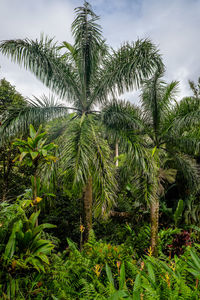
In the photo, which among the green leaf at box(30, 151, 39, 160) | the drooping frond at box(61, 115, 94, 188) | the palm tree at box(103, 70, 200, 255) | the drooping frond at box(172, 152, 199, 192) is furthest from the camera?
the drooping frond at box(172, 152, 199, 192)

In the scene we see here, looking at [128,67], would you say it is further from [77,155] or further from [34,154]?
[34,154]

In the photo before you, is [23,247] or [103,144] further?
[103,144]

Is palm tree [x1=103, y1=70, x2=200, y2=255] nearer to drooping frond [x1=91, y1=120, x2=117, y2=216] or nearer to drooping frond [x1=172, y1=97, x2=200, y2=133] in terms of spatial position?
drooping frond [x1=172, y1=97, x2=200, y2=133]

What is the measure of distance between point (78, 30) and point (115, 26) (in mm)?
1292

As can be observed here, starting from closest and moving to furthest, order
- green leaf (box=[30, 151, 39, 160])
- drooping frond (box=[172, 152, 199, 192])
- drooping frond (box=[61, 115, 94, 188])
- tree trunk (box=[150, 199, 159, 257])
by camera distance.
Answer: green leaf (box=[30, 151, 39, 160])
drooping frond (box=[61, 115, 94, 188])
tree trunk (box=[150, 199, 159, 257])
drooping frond (box=[172, 152, 199, 192])

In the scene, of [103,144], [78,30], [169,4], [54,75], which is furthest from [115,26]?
[103,144]

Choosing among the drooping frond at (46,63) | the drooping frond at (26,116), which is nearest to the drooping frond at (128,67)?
the drooping frond at (46,63)

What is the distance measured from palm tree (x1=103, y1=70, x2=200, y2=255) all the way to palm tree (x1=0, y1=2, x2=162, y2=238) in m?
0.61

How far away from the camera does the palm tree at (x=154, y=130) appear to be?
14.6 ft

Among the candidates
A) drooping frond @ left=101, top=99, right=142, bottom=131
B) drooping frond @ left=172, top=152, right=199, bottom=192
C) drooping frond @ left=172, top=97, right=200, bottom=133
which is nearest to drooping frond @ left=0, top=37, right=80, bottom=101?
drooping frond @ left=101, top=99, right=142, bottom=131

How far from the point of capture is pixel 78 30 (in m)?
4.87

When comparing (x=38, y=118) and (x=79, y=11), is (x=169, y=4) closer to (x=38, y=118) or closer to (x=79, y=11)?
(x=79, y=11)

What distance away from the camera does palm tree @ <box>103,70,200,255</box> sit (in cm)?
444

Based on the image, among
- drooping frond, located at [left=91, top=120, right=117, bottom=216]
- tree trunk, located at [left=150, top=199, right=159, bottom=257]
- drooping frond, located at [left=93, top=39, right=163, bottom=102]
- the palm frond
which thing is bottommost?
tree trunk, located at [left=150, top=199, right=159, bottom=257]
